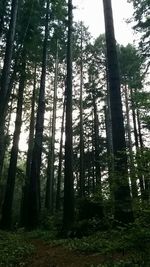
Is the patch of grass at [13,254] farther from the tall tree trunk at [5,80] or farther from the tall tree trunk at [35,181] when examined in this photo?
the tall tree trunk at [35,181]

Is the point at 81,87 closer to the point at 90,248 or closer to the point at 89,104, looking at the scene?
the point at 89,104

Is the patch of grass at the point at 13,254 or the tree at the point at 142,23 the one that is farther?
the tree at the point at 142,23

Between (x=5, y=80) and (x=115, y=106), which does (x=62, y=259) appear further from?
(x=5, y=80)

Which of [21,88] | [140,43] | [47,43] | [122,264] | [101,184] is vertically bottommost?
[122,264]

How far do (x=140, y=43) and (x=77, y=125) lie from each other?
44.7 feet

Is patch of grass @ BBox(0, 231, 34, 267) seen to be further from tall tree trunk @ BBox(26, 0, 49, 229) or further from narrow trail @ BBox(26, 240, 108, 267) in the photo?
tall tree trunk @ BBox(26, 0, 49, 229)

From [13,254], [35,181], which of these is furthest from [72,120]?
[13,254]

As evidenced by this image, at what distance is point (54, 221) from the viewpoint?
17359mm

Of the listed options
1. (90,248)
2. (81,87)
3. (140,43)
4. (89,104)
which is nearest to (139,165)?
(90,248)

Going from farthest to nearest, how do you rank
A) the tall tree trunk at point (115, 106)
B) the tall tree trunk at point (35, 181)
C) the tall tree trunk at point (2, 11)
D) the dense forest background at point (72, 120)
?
the tall tree trunk at point (35, 181)
the tall tree trunk at point (2, 11)
the tall tree trunk at point (115, 106)
the dense forest background at point (72, 120)

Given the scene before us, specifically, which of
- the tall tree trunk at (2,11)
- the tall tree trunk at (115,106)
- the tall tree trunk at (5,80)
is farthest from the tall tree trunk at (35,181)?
the tall tree trunk at (115,106)

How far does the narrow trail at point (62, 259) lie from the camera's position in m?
7.07

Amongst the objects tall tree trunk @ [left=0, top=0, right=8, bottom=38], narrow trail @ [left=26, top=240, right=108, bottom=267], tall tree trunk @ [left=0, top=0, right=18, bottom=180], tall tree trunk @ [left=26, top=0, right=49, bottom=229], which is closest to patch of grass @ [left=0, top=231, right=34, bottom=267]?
narrow trail @ [left=26, top=240, right=108, bottom=267]

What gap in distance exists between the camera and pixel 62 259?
7.84 m
